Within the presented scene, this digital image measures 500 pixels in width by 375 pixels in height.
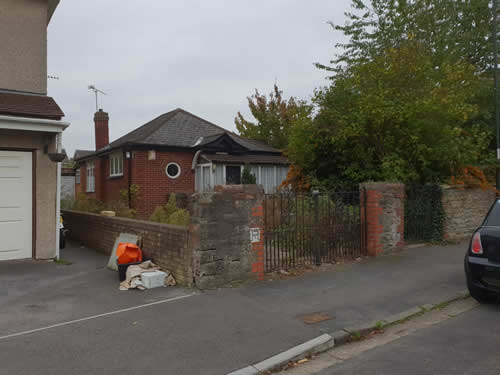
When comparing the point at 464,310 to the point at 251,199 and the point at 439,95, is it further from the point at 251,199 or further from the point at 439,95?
the point at 439,95

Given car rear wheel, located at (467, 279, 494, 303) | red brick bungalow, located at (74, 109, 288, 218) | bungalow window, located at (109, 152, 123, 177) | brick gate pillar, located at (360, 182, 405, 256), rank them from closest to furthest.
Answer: car rear wheel, located at (467, 279, 494, 303), brick gate pillar, located at (360, 182, 405, 256), red brick bungalow, located at (74, 109, 288, 218), bungalow window, located at (109, 152, 123, 177)

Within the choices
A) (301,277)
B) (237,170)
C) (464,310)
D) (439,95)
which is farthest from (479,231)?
(237,170)

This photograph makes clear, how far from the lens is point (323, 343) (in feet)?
13.9

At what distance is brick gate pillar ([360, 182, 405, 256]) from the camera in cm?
890

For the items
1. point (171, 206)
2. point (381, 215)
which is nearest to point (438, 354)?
point (381, 215)

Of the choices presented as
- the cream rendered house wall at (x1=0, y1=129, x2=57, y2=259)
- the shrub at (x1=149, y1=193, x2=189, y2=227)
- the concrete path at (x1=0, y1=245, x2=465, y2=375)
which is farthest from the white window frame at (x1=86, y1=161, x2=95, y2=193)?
the concrete path at (x1=0, y1=245, x2=465, y2=375)

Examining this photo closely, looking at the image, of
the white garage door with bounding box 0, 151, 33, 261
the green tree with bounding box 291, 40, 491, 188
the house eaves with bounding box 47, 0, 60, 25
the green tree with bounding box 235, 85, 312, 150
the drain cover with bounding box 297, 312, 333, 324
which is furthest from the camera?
the green tree with bounding box 235, 85, 312, 150

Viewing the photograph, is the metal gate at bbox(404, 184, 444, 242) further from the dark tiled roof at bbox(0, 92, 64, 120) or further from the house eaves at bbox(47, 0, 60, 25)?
the house eaves at bbox(47, 0, 60, 25)

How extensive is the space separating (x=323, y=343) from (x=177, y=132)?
54.4 ft

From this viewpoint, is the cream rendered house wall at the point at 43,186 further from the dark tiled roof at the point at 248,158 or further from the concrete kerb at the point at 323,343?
the dark tiled roof at the point at 248,158

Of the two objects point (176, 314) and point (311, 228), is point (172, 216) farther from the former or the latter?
point (176, 314)

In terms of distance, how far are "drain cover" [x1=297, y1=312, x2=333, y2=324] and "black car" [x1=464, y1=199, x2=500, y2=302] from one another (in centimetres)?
224

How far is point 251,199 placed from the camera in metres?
6.64

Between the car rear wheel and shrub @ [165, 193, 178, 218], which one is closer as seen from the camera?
the car rear wheel
